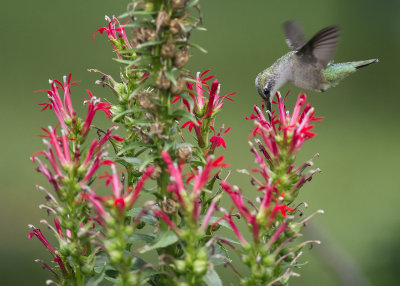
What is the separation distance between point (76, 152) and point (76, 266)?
0.15 metres

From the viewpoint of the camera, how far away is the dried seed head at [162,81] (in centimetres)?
69

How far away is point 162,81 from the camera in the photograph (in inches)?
27.1

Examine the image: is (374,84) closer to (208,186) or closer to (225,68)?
(225,68)

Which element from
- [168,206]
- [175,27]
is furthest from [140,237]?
[175,27]

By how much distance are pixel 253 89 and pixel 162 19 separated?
264 centimetres

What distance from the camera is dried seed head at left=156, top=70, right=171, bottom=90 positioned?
0.69 metres

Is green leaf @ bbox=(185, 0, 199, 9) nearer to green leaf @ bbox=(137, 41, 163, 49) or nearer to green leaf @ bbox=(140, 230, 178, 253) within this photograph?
green leaf @ bbox=(137, 41, 163, 49)

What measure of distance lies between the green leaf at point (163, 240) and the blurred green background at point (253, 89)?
207 centimetres

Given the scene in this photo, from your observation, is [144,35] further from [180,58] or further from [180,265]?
[180,265]

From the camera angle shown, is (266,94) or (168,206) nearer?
(168,206)

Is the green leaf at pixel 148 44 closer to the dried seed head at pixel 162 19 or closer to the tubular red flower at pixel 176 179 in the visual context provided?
the dried seed head at pixel 162 19

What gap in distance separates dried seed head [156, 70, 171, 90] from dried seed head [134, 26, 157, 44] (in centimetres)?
4

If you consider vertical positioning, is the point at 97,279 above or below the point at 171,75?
below

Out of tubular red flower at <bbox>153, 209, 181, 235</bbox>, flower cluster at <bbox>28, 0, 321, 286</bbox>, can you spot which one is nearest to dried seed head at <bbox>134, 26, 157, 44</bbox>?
flower cluster at <bbox>28, 0, 321, 286</bbox>
